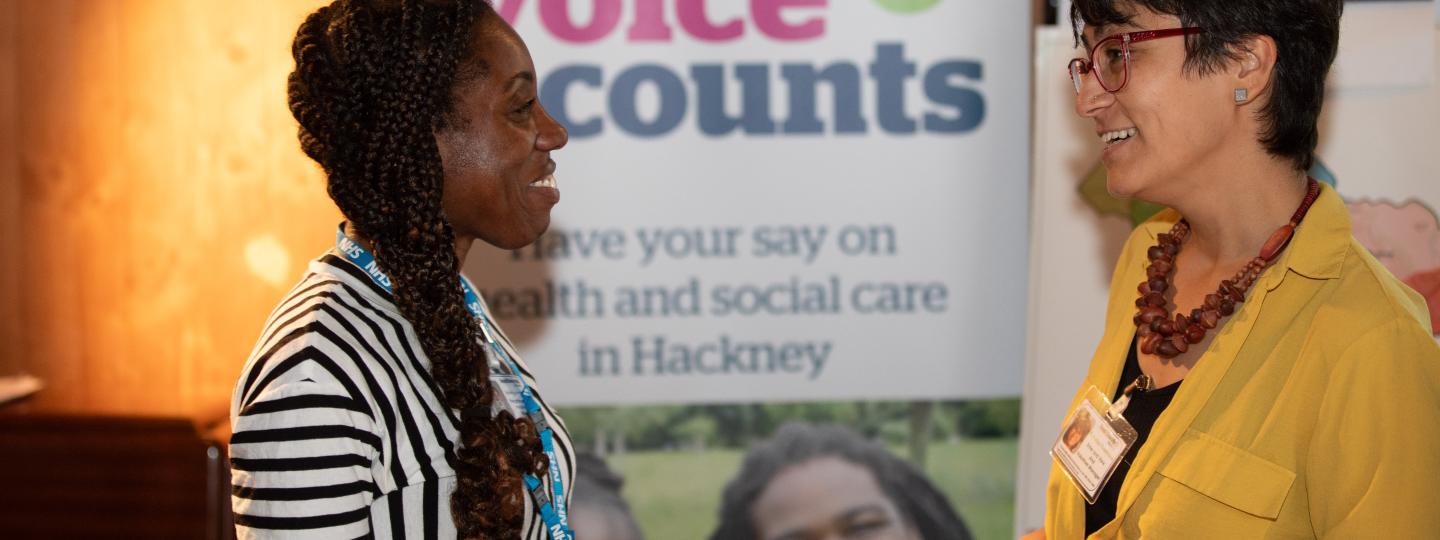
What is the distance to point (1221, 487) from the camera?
1.55 metres

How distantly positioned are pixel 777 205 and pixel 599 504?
1089 millimetres

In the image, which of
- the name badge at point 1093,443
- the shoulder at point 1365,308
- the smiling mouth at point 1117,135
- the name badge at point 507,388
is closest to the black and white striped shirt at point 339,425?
the name badge at point 507,388

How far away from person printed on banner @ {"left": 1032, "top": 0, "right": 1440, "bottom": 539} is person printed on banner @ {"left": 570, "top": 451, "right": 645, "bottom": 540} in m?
2.08

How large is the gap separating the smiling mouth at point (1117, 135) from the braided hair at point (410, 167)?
94cm

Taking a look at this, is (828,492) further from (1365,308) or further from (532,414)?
(1365,308)

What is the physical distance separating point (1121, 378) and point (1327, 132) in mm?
1604

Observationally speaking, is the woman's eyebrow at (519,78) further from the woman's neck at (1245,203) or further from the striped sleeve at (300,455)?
the woman's neck at (1245,203)

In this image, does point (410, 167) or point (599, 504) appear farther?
point (599, 504)

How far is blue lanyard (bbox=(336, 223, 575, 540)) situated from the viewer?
157cm

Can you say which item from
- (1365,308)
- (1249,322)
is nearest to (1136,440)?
(1249,322)

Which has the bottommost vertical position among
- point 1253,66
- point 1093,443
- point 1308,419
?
point 1093,443

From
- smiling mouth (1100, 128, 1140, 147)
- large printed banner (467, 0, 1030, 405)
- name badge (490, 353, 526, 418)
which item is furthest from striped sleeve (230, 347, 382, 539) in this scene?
large printed banner (467, 0, 1030, 405)

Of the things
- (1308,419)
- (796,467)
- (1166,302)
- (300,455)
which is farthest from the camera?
(796,467)

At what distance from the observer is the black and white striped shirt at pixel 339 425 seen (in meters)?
1.37
